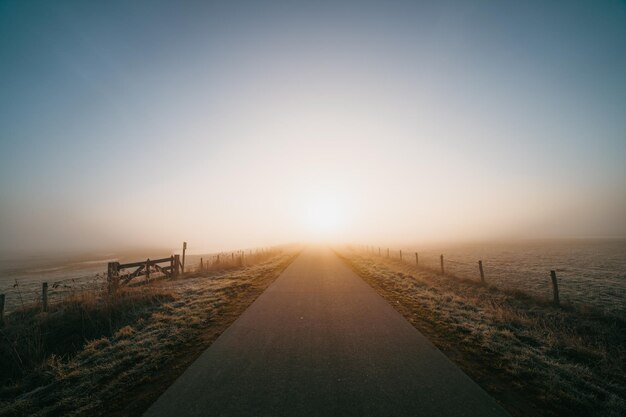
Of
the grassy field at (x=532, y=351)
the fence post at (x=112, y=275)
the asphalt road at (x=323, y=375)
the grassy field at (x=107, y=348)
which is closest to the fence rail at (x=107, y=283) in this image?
the fence post at (x=112, y=275)

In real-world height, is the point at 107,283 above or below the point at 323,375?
above

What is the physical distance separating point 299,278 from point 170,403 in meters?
12.1

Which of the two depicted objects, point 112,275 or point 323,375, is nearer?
point 323,375

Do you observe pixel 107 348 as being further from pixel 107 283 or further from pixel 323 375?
pixel 107 283

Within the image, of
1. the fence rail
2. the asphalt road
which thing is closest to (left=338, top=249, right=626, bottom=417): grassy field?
the asphalt road

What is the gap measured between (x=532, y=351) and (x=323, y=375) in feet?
17.9

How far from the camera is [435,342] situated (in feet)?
22.1

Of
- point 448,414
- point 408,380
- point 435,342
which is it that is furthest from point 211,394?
point 435,342

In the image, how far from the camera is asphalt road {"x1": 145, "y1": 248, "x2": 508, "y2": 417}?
397 cm

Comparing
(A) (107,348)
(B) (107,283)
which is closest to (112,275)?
(B) (107,283)

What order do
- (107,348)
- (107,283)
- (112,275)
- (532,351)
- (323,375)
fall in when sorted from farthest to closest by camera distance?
(107,283), (112,275), (107,348), (532,351), (323,375)

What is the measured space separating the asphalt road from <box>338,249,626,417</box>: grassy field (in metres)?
0.64

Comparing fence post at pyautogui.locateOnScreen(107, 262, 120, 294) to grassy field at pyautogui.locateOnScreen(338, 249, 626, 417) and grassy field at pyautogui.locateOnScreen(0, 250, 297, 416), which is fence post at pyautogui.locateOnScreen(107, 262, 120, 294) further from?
grassy field at pyautogui.locateOnScreen(338, 249, 626, 417)

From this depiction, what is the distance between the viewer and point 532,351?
6.43m
